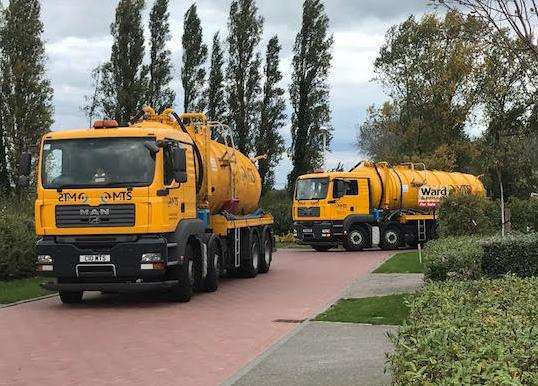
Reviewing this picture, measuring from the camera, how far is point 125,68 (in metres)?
39.1

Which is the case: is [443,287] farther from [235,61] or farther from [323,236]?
[235,61]

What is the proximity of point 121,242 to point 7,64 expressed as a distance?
2423cm

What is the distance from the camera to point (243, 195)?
19219 mm

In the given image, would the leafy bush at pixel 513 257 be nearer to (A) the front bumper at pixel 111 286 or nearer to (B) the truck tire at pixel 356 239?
(A) the front bumper at pixel 111 286

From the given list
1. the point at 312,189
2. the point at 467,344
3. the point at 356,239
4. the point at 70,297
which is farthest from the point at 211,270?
the point at 356,239

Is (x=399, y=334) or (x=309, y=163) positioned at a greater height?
(x=309, y=163)

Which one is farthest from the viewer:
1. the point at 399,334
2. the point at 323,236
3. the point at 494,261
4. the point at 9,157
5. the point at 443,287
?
the point at 9,157

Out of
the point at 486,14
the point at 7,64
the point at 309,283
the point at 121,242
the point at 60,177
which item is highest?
the point at 7,64

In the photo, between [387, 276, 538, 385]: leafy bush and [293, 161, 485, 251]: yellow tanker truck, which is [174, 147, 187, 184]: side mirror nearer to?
[387, 276, 538, 385]: leafy bush

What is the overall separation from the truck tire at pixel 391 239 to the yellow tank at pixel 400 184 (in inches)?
37.8

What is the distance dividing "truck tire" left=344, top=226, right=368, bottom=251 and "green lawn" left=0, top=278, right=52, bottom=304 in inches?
576

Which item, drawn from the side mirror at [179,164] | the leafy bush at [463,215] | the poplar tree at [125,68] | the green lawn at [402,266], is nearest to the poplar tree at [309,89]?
the poplar tree at [125,68]

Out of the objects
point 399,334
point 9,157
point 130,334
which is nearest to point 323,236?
point 9,157

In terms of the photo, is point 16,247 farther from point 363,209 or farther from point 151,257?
point 363,209
